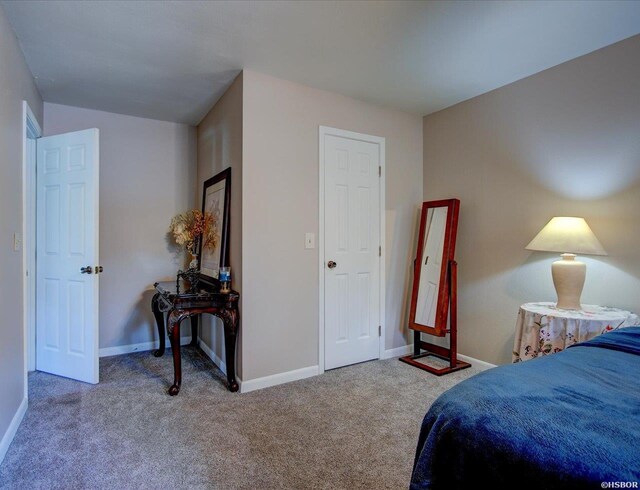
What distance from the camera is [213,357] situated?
128 inches

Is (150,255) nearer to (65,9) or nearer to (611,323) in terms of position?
(65,9)

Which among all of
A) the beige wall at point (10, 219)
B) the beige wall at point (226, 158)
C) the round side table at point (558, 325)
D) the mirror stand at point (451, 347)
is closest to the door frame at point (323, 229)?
the mirror stand at point (451, 347)

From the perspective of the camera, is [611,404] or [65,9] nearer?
[611,404]

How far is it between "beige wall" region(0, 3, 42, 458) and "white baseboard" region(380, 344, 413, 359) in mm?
2747

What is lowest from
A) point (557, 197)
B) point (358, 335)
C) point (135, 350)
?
point (135, 350)

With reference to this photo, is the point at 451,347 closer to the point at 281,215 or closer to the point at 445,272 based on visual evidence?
the point at 445,272

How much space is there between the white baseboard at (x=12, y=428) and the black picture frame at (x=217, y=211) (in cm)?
146

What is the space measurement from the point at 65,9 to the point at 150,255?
2.32 m

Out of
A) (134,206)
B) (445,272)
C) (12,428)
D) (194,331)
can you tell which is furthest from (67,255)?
(445,272)

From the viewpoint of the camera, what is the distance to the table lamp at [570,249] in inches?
88.4

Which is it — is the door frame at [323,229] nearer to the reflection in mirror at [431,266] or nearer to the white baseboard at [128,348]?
Result: the reflection in mirror at [431,266]

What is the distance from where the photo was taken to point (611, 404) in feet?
2.94

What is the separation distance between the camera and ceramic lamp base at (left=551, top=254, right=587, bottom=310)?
7.43ft

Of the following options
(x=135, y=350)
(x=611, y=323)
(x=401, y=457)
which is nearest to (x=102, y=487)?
(x=401, y=457)
